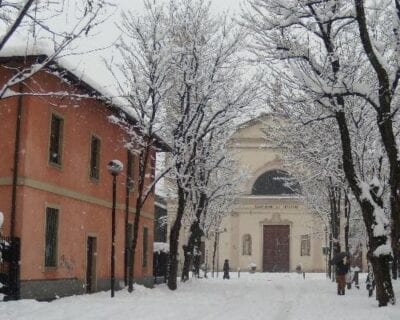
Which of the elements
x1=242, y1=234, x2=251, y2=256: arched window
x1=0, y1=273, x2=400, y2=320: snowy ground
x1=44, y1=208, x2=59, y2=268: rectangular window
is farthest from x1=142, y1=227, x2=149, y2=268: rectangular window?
x1=242, y1=234, x2=251, y2=256: arched window

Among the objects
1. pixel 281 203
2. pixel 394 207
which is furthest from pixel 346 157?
pixel 281 203

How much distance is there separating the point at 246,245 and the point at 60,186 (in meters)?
38.0

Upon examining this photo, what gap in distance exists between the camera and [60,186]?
18938mm

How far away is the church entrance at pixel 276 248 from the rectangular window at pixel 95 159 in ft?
114

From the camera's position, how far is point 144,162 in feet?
70.4

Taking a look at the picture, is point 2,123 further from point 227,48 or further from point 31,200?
point 227,48

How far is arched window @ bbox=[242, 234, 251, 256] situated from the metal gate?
133ft

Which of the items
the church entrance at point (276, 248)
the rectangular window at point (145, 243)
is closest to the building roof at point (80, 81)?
the rectangular window at point (145, 243)

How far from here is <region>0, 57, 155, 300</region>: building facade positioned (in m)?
16.7

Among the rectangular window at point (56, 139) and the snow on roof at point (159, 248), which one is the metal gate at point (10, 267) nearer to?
the rectangular window at point (56, 139)

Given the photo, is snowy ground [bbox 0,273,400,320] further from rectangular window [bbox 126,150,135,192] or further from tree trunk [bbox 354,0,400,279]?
rectangular window [bbox 126,150,135,192]

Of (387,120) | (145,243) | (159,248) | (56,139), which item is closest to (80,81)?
(56,139)

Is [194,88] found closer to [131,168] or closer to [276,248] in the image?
[131,168]

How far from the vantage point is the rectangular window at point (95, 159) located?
22062 millimetres
